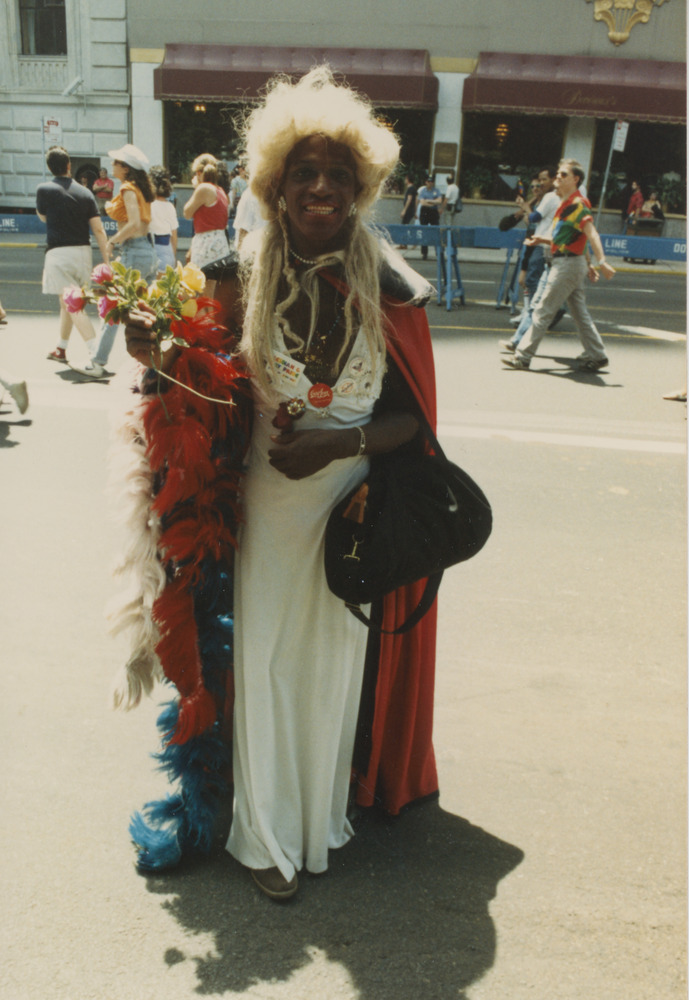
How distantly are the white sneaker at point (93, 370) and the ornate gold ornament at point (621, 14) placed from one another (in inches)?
791

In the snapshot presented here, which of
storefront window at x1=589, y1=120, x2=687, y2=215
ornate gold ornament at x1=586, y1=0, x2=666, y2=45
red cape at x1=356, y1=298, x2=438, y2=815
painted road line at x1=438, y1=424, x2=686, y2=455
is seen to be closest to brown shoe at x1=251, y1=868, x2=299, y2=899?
red cape at x1=356, y1=298, x2=438, y2=815

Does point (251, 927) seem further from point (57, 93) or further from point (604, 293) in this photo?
point (57, 93)

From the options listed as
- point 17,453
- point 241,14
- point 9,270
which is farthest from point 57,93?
point 17,453

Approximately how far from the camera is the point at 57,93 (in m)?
22.7

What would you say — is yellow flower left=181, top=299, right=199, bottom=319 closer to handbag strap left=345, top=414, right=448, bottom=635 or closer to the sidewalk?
handbag strap left=345, top=414, right=448, bottom=635

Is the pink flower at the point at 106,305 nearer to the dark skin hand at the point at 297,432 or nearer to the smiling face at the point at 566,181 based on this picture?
the dark skin hand at the point at 297,432

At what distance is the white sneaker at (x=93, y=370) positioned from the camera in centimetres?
736

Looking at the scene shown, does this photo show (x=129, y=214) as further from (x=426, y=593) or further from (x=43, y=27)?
(x=43, y=27)

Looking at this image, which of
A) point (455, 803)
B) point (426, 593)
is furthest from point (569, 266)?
point (426, 593)

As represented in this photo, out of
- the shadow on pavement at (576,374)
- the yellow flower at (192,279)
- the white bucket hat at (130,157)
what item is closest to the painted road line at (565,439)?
the shadow on pavement at (576,374)

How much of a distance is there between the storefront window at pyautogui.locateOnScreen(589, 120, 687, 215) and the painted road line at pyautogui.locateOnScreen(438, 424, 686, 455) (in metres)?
19.0

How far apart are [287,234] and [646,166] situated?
24.3m

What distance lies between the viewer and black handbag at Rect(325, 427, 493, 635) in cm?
209

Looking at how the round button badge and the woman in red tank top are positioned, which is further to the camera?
the woman in red tank top
